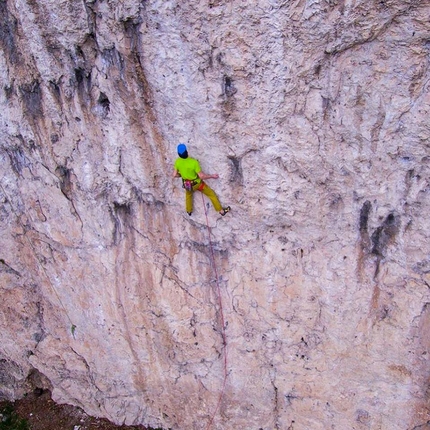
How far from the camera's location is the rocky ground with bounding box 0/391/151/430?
332 inches

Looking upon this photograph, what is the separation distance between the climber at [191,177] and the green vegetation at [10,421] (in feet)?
20.4

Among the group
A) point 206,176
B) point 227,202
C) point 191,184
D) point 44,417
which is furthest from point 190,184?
point 44,417

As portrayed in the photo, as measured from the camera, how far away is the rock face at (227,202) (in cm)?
440

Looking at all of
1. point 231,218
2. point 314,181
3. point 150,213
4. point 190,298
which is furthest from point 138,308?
point 314,181

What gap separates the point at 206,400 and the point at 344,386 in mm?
2348

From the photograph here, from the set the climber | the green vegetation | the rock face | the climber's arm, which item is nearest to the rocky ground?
the green vegetation

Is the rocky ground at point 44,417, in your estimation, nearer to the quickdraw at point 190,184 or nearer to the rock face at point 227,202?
the rock face at point 227,202

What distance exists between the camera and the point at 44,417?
858 cm

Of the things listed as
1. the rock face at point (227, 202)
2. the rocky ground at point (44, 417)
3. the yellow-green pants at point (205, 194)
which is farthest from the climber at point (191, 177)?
the rocky ground at point (44, 417)

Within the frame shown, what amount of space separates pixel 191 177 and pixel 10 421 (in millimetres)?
6815

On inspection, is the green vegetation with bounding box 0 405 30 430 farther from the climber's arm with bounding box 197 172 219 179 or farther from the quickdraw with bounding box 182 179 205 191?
the climber's arm with bounding box 197 172 219 179

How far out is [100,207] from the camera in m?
5.96

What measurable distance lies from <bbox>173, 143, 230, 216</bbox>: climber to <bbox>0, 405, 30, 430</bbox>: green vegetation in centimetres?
621

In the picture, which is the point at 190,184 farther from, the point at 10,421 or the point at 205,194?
the point at 10,421
